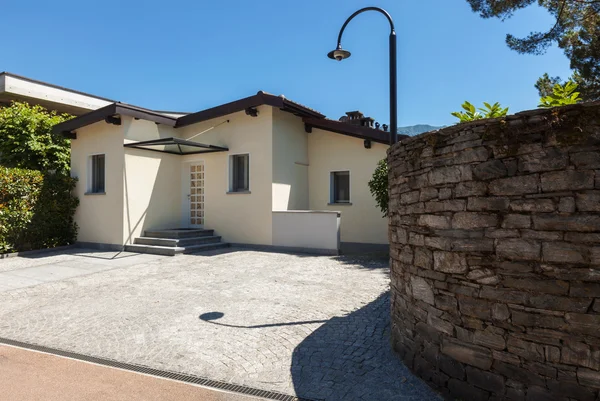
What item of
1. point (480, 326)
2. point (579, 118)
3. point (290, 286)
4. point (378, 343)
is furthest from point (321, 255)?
point (579, 118)

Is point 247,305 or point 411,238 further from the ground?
point 411,238

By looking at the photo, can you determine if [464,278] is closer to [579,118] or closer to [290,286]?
[579,118]

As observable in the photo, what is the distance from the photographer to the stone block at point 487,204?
2.85 m

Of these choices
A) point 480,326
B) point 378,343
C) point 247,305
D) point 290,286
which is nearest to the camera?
point 480,326

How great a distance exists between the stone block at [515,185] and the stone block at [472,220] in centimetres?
19

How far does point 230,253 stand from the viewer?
35.3 ft

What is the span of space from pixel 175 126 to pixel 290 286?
827 centimetres

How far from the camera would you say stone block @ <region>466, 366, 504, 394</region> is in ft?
9.40

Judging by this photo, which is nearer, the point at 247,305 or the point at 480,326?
the point at 480,326

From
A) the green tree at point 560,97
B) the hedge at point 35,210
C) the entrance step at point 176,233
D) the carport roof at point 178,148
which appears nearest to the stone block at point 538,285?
the green tree at point 560,97

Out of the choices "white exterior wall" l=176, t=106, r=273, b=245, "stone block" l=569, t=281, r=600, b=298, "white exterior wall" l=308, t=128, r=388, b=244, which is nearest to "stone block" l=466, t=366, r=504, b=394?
"stone block" l=569, t=281, r=600, b=298

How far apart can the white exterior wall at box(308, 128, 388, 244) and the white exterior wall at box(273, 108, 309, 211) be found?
1.15ft

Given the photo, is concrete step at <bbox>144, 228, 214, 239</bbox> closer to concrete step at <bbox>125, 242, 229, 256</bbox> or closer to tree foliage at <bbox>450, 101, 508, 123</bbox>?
concrete step at <bbox>125, 242, 229, 256</bbox>

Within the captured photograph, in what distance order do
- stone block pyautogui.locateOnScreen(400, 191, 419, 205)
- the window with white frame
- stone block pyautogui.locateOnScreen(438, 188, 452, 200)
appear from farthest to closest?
1. the window with white frame
2. stone block pyautogui.locateOnScreen(400, 191, 419, 205)
3. stone block pyautogui.locateOnScreen(438, 188, 452, 200)
